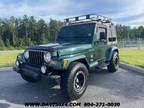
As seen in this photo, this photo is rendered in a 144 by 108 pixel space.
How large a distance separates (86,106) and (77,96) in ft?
1.72

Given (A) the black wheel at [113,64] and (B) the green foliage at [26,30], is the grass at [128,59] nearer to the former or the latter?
(A) the black wheel at [113,64]

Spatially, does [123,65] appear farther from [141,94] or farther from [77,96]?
[77,96]

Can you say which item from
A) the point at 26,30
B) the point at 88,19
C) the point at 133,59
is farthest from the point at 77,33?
the point at 26,30

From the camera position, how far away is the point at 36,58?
20.6ft

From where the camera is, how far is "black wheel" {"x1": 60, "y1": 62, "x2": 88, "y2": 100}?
5621 millimetres

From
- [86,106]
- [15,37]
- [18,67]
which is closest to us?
[86,106]

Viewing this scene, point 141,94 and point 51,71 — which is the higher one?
point 51,71

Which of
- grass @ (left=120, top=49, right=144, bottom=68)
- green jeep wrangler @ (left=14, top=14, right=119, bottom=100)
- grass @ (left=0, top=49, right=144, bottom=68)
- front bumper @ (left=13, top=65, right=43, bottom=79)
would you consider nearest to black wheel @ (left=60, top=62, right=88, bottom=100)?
green jeep wrangler @ (left=14, top=14, right=119, bottom=100)

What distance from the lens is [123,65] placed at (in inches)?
439

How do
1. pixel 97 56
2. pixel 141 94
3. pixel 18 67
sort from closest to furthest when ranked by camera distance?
pixel 141 94, pixel 18 67, pixel 97 56

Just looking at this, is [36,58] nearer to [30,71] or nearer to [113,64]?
[30,71]

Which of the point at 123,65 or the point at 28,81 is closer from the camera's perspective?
the point at 28,81

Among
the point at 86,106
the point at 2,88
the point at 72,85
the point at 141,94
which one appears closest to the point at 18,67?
the point at 2,88

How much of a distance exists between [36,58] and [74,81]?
1.28m
